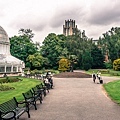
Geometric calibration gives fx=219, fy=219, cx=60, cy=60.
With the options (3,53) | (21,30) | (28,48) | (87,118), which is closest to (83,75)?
(3,53)

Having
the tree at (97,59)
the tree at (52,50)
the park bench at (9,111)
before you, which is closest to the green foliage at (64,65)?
the tree at (52,50)

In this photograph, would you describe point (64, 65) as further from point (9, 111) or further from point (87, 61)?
point (9, 111)

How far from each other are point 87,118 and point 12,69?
41.4m

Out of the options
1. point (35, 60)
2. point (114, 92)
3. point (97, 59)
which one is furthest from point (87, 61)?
point (114, 92)

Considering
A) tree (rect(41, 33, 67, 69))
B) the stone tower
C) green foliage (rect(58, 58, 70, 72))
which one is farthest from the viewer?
the stone tower

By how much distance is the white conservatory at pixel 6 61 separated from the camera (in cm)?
4797

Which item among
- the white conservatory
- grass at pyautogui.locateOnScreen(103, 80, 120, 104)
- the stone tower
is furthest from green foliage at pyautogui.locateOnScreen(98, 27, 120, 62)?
the stone tower

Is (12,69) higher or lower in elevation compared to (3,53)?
lower

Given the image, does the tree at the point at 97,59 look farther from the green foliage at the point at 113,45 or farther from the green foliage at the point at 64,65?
the green foliage at the point at 64,65

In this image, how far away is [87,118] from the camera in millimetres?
10695

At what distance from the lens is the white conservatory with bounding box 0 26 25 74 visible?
1889 inches

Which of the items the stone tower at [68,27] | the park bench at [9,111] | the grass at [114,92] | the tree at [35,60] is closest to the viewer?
the park bench at [9,111]

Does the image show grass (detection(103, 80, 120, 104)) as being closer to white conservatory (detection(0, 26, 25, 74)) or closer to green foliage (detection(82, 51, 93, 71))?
white conservatory (detection(0, 26, 25, 74))

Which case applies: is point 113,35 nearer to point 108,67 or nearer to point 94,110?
point 108,67
